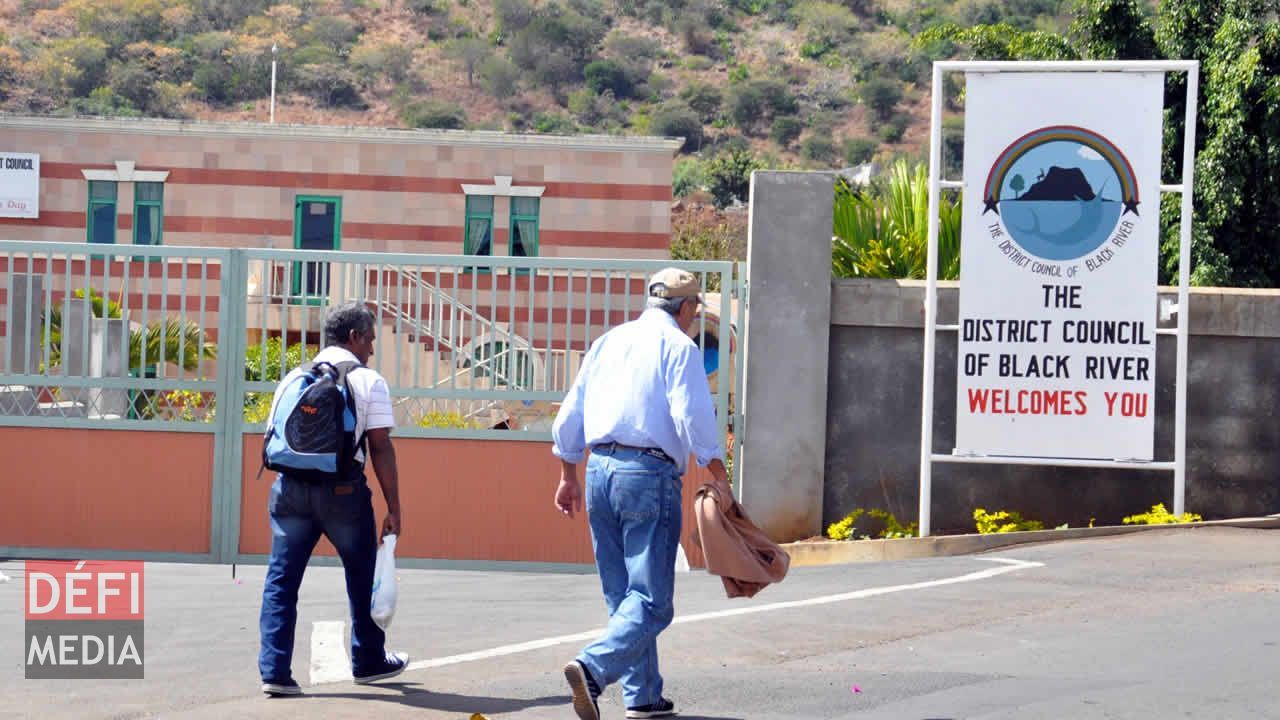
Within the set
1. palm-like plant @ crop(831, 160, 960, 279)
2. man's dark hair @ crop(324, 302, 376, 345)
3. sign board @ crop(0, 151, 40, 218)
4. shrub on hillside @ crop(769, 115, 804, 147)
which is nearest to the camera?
man's dark hair @ crop(324, 302, 376, 345)

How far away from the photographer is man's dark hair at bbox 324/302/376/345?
22.7 ft

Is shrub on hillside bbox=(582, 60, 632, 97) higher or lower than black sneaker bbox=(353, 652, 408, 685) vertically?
higher

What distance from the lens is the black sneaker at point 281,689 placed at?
667 cm

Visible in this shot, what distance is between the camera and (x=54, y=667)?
24.3 ft

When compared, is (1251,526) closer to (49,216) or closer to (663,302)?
(663,302)

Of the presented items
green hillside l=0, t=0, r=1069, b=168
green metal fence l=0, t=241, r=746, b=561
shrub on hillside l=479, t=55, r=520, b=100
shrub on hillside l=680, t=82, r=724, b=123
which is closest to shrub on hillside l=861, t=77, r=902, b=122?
green hillside l=0, t=0, r=1069, b=168

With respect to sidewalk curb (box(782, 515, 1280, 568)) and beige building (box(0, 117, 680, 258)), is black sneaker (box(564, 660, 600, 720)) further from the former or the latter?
beige building (box(0, 117, 680, 258))

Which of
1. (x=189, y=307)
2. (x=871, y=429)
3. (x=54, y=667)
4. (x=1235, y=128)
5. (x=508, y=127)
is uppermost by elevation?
(x=508, y=127)

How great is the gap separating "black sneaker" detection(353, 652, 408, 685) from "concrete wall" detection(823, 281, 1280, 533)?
5055mm

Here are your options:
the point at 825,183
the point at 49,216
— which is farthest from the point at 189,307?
the point at 49,216

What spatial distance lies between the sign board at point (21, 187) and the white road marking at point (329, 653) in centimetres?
2325

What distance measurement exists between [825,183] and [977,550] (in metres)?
2.79

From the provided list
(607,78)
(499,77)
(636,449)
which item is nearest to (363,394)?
(636,449)

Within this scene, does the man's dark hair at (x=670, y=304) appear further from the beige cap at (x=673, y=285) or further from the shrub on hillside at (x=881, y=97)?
the shrub on hillside at (x=881, y=97)
